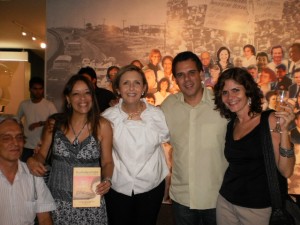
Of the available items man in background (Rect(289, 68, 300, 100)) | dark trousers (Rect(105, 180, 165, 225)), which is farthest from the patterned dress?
man in background (Rect(289, 68, 300, 100))

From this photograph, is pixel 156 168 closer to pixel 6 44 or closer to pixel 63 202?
pixel 63 202

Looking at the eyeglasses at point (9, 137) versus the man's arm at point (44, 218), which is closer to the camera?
the eyeglasses at point (9, 137)

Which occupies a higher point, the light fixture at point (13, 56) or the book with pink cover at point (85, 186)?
the light fixture at point (13, 56)

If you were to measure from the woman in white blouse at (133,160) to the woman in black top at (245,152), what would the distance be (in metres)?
0.61

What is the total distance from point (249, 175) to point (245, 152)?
172 millimetres

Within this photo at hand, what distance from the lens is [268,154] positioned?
87.0 inches

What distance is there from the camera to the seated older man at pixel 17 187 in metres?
2.26

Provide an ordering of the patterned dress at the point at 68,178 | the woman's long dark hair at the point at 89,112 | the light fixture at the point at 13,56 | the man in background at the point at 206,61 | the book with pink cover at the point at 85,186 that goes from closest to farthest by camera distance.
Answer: the book with pink cover at the point at 85,186, the patterned dress at the point at 68,178, the woman's long dark hair at the point at 89,112, the man in background at the point at 206,61, the light fixture at the point at 13,56

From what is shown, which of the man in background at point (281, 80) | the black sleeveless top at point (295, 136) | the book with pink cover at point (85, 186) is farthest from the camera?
the man in background at point (281, 80)

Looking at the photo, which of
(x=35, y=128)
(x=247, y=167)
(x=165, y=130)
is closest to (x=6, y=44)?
(x=35, y=128)

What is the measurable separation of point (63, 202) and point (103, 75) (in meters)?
3.81

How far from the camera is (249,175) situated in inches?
92.0

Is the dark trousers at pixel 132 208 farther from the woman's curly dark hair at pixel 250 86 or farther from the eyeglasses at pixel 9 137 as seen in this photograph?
the woman's curly dark hair at pixel 250 86

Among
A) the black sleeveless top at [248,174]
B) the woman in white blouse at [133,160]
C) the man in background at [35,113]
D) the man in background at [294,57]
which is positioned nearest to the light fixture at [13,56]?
the man in background at [35,113]
